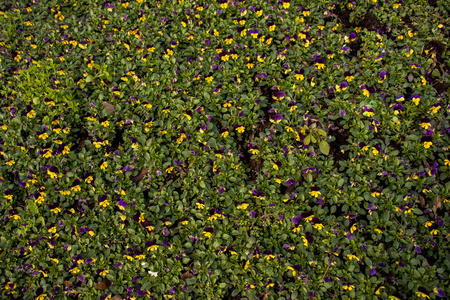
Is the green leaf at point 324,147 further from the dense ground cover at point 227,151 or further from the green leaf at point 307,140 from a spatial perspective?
the green leaf at point 307,140

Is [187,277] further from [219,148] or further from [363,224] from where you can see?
[363,224]

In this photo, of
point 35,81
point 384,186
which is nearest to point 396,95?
point 384,186

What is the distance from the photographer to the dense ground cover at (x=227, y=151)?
3195mm

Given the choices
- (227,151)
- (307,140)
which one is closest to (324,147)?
(307,140)

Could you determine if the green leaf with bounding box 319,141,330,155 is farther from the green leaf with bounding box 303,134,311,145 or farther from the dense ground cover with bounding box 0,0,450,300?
the green leaf with bounding box 303,134,311,145

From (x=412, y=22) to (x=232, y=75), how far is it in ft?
9.68

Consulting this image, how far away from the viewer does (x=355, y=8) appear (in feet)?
15.6

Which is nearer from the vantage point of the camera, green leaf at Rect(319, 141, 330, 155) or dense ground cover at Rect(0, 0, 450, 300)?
dense ground cover at Rect(0, 0, 450, 300)

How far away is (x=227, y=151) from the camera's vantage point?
3.73 metres

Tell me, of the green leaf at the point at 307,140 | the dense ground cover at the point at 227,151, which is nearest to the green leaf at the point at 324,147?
the dense ground cover at the point at 227,151

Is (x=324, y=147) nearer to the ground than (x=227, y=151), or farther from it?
farther from it

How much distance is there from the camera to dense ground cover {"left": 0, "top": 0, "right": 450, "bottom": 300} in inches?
126

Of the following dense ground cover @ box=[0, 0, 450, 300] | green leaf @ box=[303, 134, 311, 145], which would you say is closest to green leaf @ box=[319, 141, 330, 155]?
dense ground cover @ box=[0, 0, 450, 300]

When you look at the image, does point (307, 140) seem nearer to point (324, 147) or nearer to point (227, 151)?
point (324, 147)
